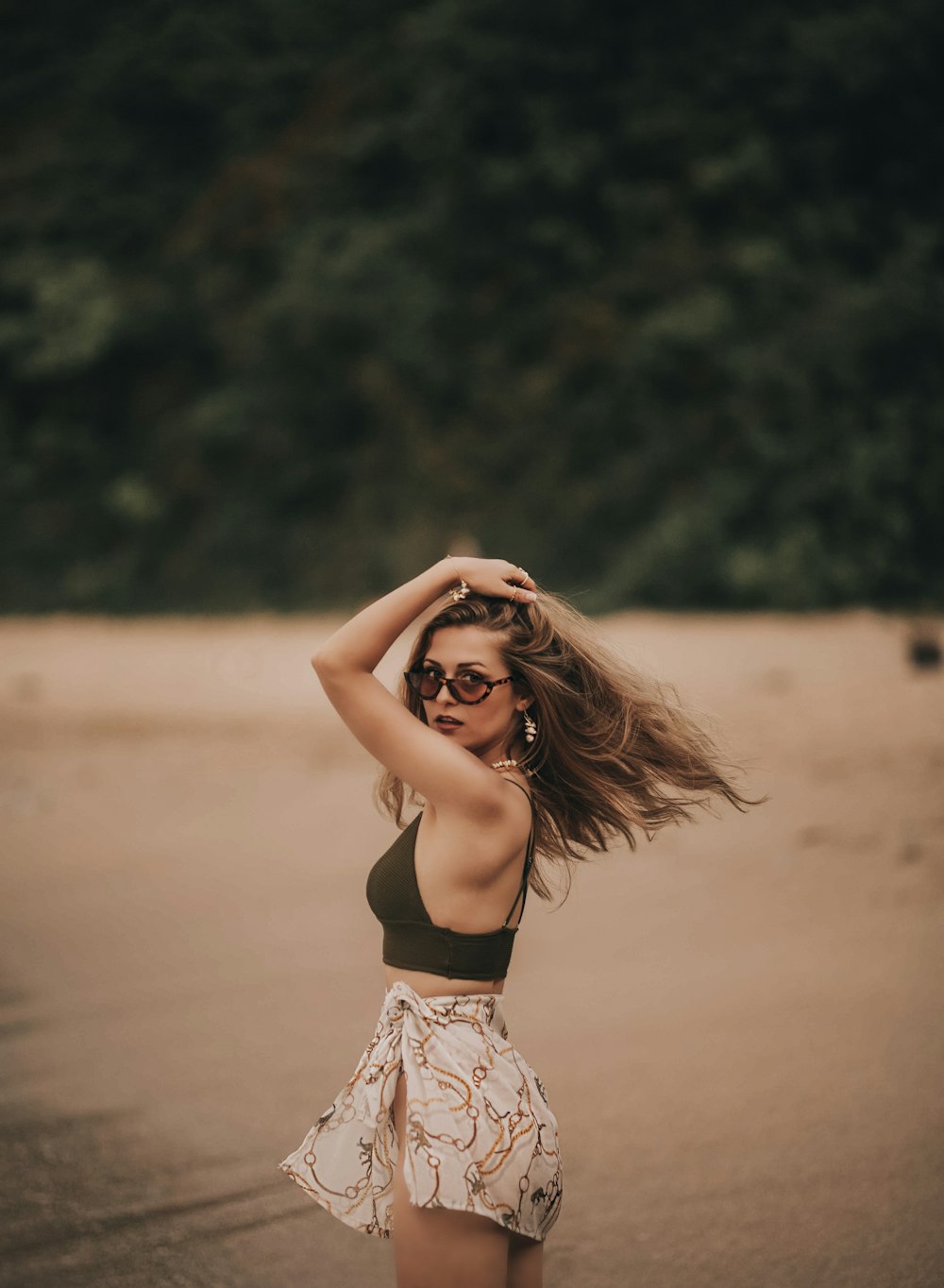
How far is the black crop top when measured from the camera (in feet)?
7.95

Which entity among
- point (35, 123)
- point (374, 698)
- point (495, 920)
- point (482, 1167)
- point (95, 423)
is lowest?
point (482, 1167)

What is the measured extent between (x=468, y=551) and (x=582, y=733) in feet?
73.2

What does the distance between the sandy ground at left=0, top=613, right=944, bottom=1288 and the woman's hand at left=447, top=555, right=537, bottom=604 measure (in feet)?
3.32

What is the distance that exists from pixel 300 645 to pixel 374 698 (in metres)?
18.1

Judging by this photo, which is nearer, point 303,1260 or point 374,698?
point 374,698

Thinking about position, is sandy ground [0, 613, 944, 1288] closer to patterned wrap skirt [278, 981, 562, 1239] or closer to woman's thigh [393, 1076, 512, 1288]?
patterned wrap skirt [278, 981, 562, 1239]

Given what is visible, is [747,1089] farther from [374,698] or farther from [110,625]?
[110,625]

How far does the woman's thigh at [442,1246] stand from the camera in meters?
2.31

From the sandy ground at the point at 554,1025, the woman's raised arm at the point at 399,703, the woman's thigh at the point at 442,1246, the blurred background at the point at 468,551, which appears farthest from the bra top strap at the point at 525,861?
the sandy ground at the point at 554,1025

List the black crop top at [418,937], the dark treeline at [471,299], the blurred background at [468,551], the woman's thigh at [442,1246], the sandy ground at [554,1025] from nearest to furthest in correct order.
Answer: the woman's thigh at [442,1246], the black crop top at [418,937], the sandy ground at [554,1025], the blurred background at [468,551], the dark treeline at [471,299]

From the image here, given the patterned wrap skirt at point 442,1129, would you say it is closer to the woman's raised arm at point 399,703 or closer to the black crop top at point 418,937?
the black crop top at point 418,937

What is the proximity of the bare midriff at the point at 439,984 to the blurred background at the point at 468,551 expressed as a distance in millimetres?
979

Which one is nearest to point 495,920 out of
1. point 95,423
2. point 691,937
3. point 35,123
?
point 691,937

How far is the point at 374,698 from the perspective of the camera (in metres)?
2.49
